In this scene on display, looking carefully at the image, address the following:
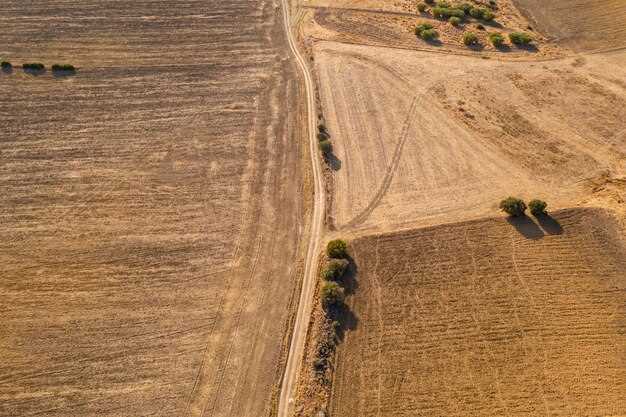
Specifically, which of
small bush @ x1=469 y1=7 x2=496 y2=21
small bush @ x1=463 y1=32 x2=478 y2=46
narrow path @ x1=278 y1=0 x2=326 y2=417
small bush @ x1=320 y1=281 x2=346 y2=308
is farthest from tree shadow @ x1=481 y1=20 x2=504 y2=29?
small bush @ x1=320 y1=281 x2=346 y2=308

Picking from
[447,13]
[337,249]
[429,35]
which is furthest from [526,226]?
[447,13]

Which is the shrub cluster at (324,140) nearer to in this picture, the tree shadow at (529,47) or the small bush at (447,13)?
the small bush at (447,13)

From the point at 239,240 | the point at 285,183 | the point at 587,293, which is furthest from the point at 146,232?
the point at 587,293

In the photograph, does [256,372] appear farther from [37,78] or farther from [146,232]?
[37,78]

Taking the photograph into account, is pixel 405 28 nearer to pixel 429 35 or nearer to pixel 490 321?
pixel 429 35

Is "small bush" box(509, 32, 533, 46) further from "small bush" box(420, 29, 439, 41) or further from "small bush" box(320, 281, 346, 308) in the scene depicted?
"small bush" box(320, 281, 346, 308)

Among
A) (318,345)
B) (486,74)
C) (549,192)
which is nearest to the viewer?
(318,345)

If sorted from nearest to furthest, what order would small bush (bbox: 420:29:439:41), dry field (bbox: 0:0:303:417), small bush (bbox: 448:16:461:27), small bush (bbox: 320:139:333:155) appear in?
dry field (bbox: 0:0:303:417), small bush (bbox: 320:139:333:155), small bush (bbox: 420:29:439:41), small bush (bbox: 448:16:461:27)
